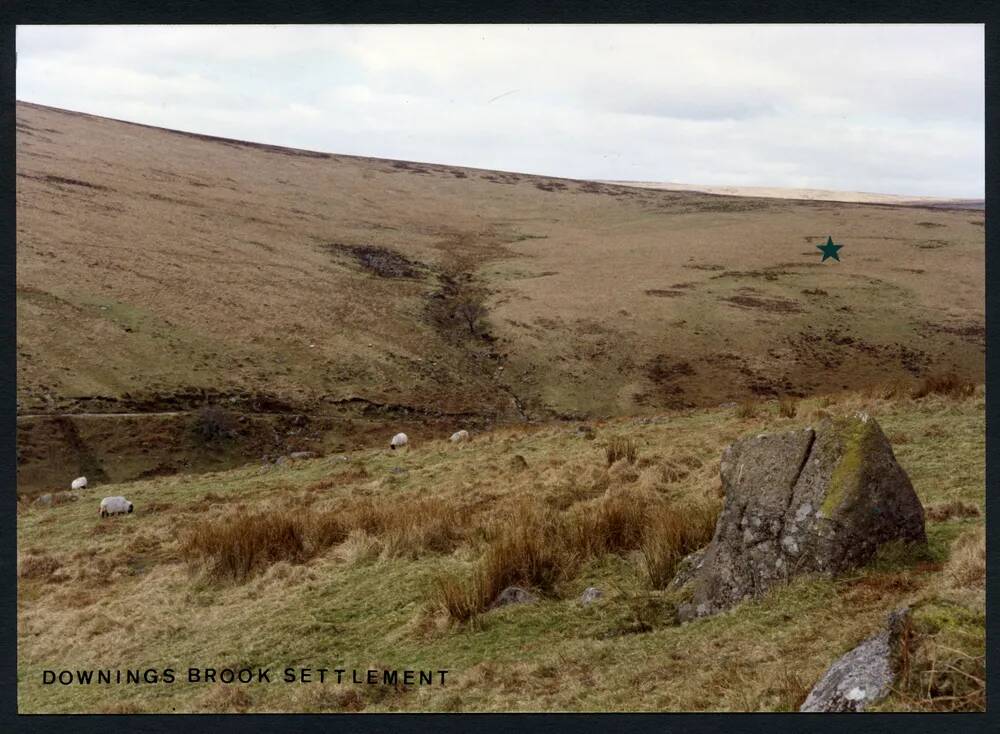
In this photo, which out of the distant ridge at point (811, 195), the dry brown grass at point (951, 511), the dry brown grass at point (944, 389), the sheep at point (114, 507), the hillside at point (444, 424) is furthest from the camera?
the distant ridge at point (811, 195)

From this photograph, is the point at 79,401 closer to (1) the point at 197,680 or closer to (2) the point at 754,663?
(1) the point at 197,680

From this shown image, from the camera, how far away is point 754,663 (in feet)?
21.7

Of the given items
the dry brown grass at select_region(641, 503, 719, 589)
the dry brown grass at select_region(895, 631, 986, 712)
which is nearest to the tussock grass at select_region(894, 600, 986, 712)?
the dry brown grass at select_region(895, 631, 986, 712)

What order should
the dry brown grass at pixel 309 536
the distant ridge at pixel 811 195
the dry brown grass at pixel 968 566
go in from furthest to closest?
the distant ridge at pixel 811 195 → the dry brown grass at pixel 309 536 → the dry brown grass at pixel 968 566

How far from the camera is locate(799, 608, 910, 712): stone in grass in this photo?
553 cm

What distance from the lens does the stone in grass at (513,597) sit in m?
8.72

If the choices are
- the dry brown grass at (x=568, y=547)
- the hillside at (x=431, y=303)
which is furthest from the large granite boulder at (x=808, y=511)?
the hillside at (x=431, y=303)

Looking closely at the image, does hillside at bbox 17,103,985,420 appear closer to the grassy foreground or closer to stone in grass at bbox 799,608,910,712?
the grassy foreground

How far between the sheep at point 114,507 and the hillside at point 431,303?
589 inches

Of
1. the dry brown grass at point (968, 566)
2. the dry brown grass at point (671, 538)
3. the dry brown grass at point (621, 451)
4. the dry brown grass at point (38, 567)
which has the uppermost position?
the dry brown grass at point (968, 566)

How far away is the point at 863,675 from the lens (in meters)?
5.64

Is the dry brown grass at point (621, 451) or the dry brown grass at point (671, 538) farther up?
the dry brown grass at point (671, 538)

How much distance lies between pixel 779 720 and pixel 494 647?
2871 millimetres

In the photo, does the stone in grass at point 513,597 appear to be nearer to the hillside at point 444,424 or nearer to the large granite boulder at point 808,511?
the hillside at point 444,424
